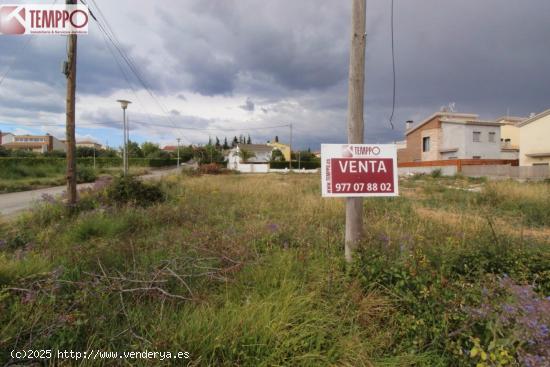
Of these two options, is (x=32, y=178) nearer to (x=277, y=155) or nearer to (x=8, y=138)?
(x=277, y=155)

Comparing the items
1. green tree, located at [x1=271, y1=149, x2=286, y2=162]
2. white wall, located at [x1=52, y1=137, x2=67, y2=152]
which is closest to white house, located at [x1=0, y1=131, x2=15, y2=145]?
white wall, located at [x1=52, y1=137, x2=67, y2=152]

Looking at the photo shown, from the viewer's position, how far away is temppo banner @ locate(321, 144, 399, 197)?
272cm

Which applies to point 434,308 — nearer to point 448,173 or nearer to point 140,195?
point 140,195

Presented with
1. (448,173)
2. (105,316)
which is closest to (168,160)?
(448,173)

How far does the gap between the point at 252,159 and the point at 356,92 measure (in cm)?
5798

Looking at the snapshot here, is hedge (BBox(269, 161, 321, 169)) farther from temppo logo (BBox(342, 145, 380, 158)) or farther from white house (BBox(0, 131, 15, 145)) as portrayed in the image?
white house (BBox(0, 131, 15, 145))

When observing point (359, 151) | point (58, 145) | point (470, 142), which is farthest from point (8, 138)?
point (470, 142)

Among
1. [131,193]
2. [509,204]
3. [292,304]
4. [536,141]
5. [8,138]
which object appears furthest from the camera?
[8,138]

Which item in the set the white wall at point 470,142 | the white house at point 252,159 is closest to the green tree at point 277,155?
the white house at point 252,159

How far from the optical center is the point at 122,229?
191 inches

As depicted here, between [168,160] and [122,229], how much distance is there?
54316 mm

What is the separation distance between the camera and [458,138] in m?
28.9

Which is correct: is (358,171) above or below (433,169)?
below

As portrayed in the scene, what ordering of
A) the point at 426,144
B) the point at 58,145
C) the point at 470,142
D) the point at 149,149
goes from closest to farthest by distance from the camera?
the point at 470,142, the point at 426,144, the point at 149,149, the point at 58,145
